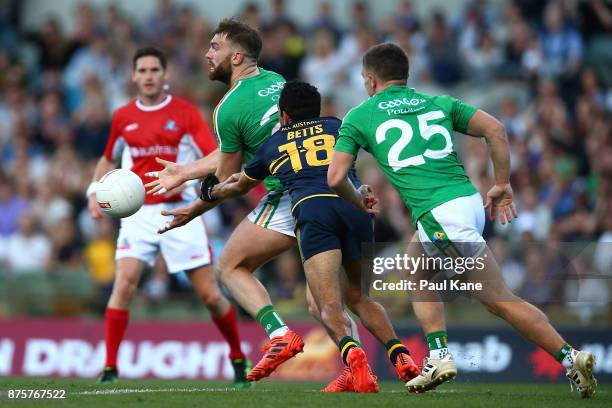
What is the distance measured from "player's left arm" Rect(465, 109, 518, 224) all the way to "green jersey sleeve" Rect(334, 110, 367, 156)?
809mm

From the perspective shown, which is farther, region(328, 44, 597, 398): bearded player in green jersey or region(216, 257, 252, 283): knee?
region(216, 257, 252, 283): knee

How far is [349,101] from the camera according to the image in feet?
58.2

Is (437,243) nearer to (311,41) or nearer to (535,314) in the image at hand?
(535,314)

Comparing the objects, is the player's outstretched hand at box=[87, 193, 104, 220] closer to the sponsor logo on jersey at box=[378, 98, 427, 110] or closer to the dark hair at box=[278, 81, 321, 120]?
the dark hair at box=[278, 81, 321, 120]

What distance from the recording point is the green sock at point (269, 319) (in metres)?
8.62

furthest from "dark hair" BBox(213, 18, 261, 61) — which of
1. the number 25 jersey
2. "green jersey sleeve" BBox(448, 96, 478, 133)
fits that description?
"green jersey sleeve" BBox(448, 96, 478, 133)

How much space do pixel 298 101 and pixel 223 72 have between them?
1.12 m

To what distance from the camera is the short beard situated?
9383 mm

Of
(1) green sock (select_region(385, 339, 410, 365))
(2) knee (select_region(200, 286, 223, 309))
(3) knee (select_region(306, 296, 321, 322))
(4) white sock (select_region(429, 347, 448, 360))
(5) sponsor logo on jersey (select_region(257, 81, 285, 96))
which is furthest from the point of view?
(2) knee (select_region(200, 286, 223, 309))

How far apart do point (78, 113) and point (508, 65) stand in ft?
24.3

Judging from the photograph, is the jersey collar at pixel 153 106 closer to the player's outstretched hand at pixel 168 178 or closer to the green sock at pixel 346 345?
the player's outstretched hand at pixel 168 178

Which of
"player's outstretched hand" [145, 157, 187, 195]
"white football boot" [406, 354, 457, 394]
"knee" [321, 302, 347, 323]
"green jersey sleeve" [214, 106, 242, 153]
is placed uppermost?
"green jersey sleeve" [214, 106, 242, 153]

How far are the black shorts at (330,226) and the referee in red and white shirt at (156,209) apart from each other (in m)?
2.22

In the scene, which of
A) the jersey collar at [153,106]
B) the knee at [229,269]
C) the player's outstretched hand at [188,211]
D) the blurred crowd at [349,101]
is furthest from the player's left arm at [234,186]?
the blurred crowd at [349,101]
